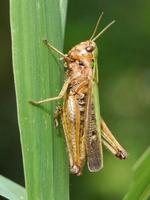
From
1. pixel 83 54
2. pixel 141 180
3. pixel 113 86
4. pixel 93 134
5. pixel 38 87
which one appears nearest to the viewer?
pixel 141 180

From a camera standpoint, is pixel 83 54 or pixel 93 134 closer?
pixel 93 134

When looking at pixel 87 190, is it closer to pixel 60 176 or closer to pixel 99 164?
pixel 99 164

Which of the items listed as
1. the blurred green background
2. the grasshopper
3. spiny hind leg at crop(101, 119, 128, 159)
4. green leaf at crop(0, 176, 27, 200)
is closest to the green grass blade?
green leaf at crop(0, 176, 27, 200)

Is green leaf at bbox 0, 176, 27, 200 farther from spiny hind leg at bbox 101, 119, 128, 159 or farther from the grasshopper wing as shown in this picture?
spiny hind leg at bbox 101, 119, 128, 159

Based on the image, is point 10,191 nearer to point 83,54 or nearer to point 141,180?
point 141,180

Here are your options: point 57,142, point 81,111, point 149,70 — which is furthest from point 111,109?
point 57,142

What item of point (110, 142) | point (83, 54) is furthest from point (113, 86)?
point (110, 142)
